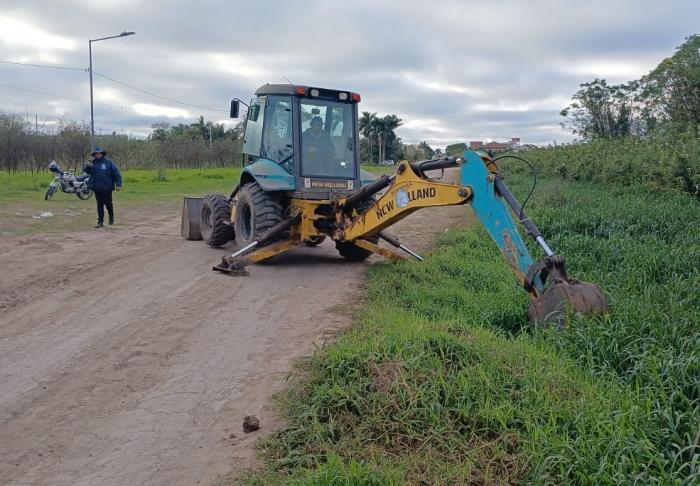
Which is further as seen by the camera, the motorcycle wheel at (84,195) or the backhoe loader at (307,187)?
the motorcycle wheel at (84,195)

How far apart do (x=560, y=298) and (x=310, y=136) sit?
5480 millimetres

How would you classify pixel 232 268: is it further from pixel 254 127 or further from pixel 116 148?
pixel 116 148

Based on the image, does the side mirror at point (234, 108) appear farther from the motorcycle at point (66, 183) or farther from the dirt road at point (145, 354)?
the motorcycle at point (66, 183)

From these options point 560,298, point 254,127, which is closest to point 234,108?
point 254,127

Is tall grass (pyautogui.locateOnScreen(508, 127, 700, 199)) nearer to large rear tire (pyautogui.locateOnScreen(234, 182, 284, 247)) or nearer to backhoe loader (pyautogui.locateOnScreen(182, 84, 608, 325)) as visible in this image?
backhoe loader (pyautogui.locateOnScreen(182, 84, 608, 325))

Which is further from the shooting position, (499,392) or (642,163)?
(642,163)

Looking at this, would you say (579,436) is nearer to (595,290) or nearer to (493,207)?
(595,290)

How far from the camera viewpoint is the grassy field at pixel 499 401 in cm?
340

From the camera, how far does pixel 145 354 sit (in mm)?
5637

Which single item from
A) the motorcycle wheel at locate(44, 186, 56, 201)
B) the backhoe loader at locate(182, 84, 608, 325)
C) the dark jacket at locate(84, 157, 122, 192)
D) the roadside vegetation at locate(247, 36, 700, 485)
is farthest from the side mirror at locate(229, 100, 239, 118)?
the motorcycle wheel at locate(44, 186, 56, 201)

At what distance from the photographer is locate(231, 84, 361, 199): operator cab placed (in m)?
9.62

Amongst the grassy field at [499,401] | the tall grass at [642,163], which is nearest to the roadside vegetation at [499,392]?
the grassy field at [499,401]

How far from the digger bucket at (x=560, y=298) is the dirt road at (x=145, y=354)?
75.4 inches

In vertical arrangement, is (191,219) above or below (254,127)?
below
